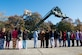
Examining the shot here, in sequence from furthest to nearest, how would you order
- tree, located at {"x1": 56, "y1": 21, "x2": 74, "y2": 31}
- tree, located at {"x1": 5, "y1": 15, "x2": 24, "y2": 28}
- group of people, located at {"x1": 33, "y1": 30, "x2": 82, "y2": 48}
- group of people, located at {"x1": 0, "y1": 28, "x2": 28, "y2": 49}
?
tree, located at {"x1": 56, "y1": 21, "x2": 74, "y2": 31} → tree, located at {"x1": 5, "y1": 15, "x2": 24, "y2": 28} → group of people, located at {"x1": 33, "y1": 30, "x2": 82, "y2": 48} → group of people, located at {"x1": 0, "y1": 28, "x2": 28, "y2": 49}

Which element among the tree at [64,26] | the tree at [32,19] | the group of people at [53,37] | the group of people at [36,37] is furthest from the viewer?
the tree at [64,26]

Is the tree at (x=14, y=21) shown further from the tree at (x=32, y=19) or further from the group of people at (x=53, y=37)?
the group of people at (x=53, y=37)

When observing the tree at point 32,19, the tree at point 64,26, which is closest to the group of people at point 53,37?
the tree at point 32,19

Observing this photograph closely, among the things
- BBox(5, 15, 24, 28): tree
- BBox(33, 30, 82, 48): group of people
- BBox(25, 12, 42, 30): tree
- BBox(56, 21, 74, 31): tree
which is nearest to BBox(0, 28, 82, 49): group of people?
BBox(33, 30, 82, 48): group of people

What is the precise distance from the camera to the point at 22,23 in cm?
8362

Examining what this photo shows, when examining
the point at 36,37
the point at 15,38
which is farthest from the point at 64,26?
the point at 15,38

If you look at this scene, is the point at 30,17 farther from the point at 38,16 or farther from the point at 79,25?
the point at 79,25

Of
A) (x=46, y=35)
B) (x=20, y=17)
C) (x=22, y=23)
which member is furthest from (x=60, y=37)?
(x=20, y=17)

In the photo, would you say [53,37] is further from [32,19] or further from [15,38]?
[32,19]

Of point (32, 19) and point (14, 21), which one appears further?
point (14, 21)

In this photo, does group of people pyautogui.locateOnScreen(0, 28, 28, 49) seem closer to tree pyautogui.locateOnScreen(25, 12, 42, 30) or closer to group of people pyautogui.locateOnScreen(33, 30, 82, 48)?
group of people pyautogui.locateOnScreen(33, 30, 82, 48)

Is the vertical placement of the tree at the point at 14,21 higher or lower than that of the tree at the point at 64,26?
higher

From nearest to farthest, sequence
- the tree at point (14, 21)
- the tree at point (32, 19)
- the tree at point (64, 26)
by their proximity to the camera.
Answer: the tree at point (32, 19) → the tree at point (14, 21) → the tree at point (64, 26)

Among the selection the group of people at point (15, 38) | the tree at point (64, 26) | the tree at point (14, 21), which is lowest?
the group of people at point (15, 38)
